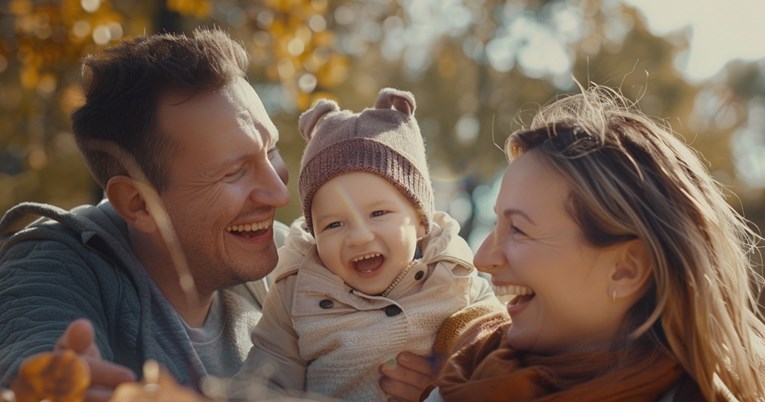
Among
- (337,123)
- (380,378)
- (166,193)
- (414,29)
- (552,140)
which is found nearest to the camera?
(552,140)

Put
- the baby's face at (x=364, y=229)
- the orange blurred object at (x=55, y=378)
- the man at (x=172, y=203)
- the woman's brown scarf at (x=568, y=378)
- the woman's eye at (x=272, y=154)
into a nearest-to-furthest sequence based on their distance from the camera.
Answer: the orange blurred object at (x=55, y=378) < the woman's brown scarf at (x=568, y=378) < the baby's face at (x=364, y=229) < the man at (x=172, y=203) < the woman's eye at (x=272, y=154)

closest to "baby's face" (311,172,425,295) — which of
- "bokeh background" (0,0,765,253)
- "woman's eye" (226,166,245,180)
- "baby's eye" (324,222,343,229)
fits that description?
"baby's eye" (324,222,343,229)

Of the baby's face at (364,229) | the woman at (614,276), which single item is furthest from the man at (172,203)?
the woman at (614,276)

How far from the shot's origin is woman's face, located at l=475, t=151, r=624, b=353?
2.50 metres

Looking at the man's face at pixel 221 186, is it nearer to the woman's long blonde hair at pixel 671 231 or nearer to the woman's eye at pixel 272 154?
the woman's eye at pixel 272 154

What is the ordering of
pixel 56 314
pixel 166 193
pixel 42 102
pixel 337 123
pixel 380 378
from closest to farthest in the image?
pixel 56 314 → pixel 380 378 → pixel 337 123 → pixel 166 193 → pixel 42 102

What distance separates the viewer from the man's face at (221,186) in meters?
3.40

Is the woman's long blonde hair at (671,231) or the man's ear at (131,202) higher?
the woman's long blonde hair at (671,231)

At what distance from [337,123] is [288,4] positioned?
499 cm

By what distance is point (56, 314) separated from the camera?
9.26 feet

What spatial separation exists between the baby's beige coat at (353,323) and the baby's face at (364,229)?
52mm

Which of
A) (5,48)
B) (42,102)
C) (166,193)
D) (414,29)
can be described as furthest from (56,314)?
(414,29)

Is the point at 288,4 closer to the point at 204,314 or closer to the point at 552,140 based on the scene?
the point at 204,314

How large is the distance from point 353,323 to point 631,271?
883 millimetres
